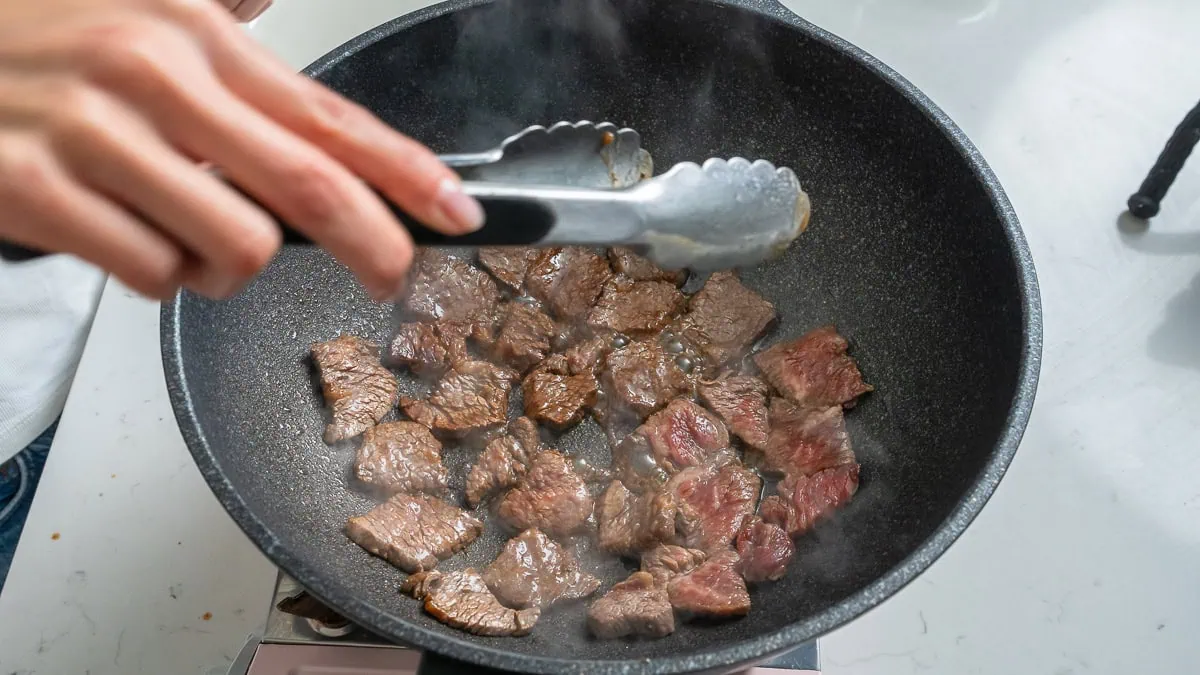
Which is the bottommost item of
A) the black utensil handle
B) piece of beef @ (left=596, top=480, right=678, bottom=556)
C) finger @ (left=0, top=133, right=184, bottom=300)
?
piece of beef @ (left=596, top=480, right=678, bottom=556)

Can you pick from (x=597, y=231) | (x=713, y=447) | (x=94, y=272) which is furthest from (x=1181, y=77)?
(x=94, y=272)

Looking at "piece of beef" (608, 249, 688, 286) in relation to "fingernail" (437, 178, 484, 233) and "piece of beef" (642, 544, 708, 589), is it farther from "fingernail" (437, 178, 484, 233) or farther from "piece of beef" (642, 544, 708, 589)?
"fingernail" (437, 178, 484, 233)

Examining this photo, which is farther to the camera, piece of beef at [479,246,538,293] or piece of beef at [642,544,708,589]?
piece of beef at [479,246,538,293]

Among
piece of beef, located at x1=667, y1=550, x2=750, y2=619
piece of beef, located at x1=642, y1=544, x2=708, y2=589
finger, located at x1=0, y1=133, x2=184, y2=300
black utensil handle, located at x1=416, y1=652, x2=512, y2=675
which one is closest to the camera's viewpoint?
finger, located at x1=0, y1=133, x2=184, y2=300

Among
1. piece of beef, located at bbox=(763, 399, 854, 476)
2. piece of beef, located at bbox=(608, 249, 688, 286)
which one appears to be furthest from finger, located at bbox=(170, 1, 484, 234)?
piece of beef, located at bbox=(608, 249, 688, 286)

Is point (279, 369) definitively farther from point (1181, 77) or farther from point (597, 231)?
point (1181, 77)

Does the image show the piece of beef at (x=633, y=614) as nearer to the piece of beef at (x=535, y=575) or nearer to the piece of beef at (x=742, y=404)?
the piece of beef at (x=535, y=575)

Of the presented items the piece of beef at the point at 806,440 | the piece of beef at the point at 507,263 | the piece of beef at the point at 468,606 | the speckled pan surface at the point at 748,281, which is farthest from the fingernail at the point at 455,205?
the piece of beef at the point at 507,263
